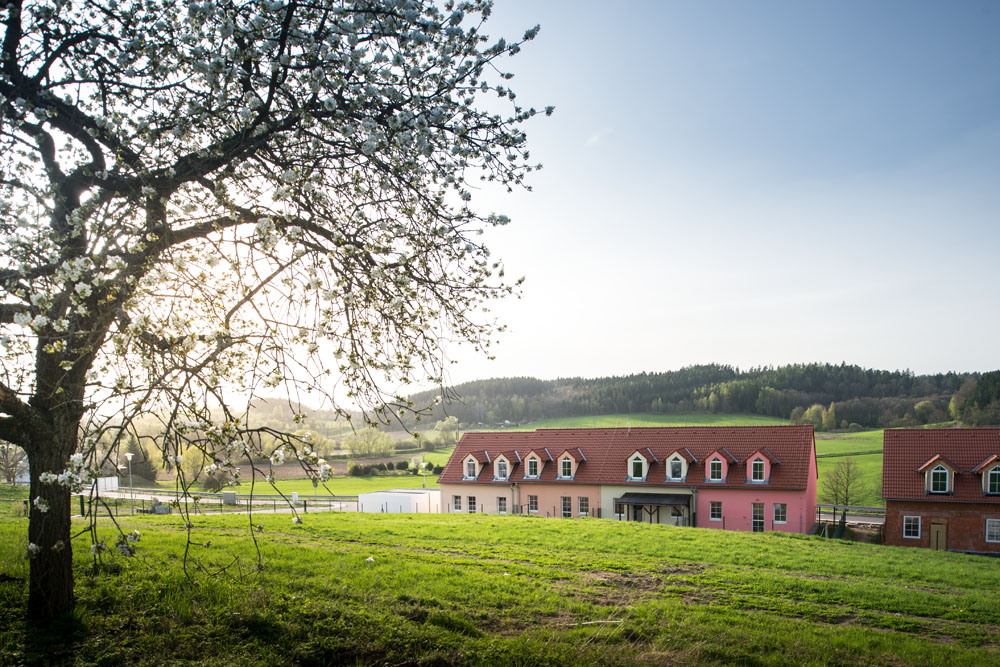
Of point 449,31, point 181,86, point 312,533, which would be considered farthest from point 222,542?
point 449,31

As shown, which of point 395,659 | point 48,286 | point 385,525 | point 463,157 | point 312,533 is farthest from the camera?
point 385,525

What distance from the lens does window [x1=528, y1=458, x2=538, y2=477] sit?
1553 inches

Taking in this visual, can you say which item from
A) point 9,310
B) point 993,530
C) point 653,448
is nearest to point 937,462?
point 993,530

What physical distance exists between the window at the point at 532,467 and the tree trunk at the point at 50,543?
111ft

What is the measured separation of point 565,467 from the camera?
38906mm

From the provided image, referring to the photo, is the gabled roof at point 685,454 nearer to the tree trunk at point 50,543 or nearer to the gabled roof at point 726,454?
the gabled roof at point 726,454

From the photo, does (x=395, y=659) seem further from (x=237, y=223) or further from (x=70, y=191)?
(x=70, y=191)

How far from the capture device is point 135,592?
759 cm

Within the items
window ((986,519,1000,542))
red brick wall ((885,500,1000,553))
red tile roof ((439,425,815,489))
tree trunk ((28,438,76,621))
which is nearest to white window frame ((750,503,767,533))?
red tile roof ((439,425,815,489))

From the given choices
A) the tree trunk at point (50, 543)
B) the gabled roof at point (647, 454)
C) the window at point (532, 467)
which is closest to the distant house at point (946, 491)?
the gabled roof at point (647, 454)

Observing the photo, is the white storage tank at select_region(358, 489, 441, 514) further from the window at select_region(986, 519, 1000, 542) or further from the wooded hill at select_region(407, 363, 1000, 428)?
the wooded hill at select_region(407, 363, 1000, 428)

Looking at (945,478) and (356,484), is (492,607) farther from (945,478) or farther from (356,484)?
(356,484)

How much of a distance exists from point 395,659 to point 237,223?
479 cm

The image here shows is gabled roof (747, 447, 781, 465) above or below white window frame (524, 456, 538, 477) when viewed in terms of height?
above
